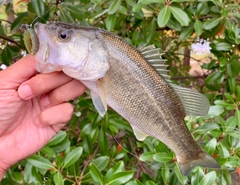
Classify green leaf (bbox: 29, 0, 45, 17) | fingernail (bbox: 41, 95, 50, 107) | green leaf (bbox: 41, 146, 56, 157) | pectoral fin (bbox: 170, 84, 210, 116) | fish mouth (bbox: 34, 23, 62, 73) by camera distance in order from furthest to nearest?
1. green leaf (bbox: 29, 0, 45, 17)
2. green leaf (bbox: 41, 146, 56, 157)
3. fingernail (bbox: 41, 95, 50, 107)
4. pectoral fin (bbox: 170, 84, 210, 116)
5. fish mouth (bbox: 34, 23, 62, 73)

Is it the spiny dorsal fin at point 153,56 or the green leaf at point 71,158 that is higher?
the spiny dorsal fin at point 153,56

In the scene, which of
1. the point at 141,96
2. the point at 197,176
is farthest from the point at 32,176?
the point at 197,176

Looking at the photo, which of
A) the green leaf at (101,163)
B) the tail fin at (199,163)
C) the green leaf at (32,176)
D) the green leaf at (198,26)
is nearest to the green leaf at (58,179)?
the green leaf at (32,176)

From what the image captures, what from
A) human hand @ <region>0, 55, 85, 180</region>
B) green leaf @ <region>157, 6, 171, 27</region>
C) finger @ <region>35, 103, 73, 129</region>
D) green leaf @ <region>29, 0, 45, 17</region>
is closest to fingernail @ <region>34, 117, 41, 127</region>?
human hand @ <region>0, 55, 85, 180</region>

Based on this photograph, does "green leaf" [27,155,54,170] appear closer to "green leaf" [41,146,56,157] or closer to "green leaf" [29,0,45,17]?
"green leaf" [41,146,56,157]

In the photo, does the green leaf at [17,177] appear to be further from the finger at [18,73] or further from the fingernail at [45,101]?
the finger at [18,73]

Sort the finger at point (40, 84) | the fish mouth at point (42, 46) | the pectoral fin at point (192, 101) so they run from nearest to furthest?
1. the fish mouth at point (42, 46)
2. the finger at point (40, 84)
3. the pectoral fin at point (192, 101)
